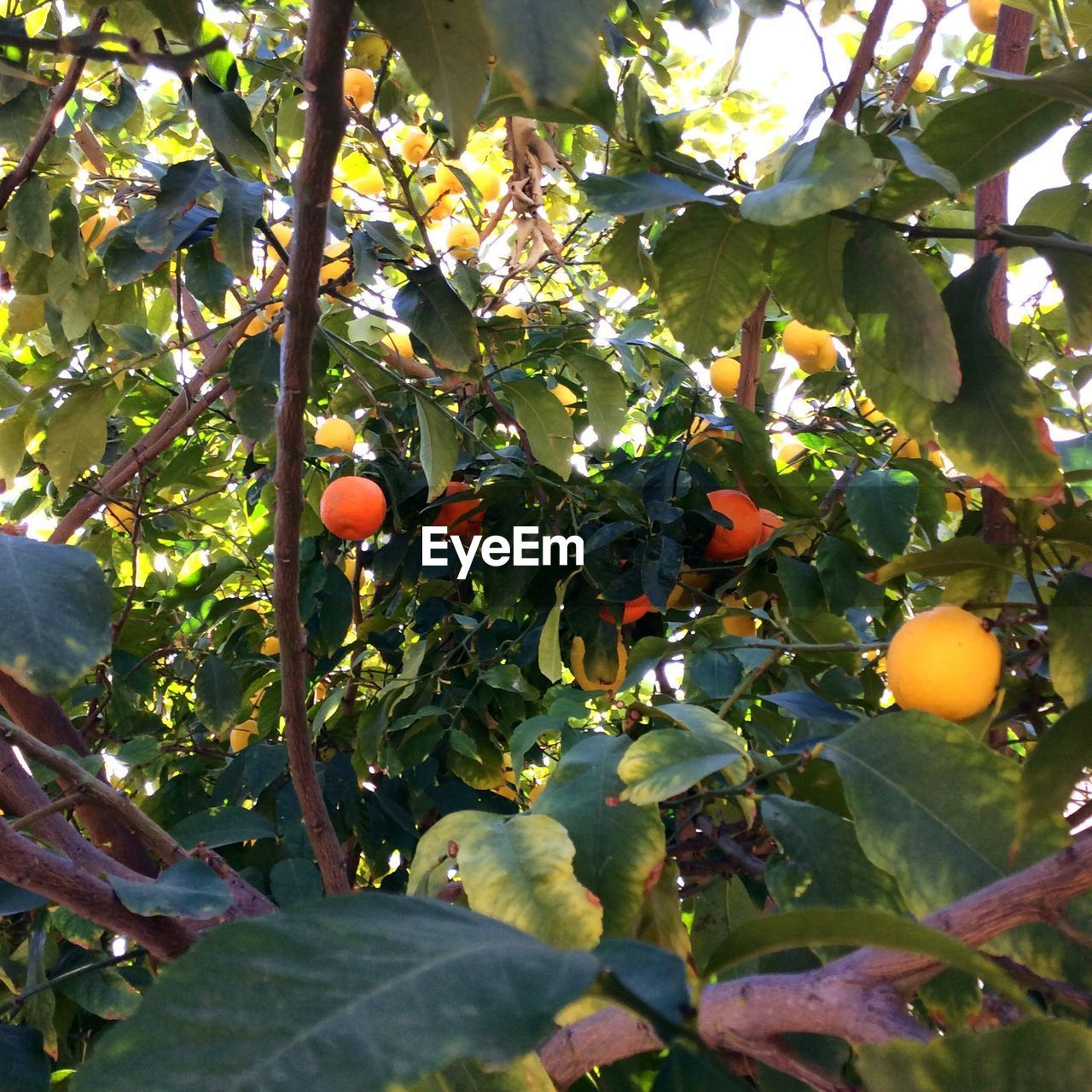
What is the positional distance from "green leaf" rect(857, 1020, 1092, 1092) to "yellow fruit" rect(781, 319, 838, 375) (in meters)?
1.25

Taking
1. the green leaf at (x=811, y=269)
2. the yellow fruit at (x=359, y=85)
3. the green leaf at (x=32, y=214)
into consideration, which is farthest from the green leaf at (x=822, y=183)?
the yellow fruit at (x=359, y=85)

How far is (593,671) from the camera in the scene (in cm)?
116

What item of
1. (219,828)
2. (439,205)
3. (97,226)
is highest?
(439,205)

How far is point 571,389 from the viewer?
1.77 m

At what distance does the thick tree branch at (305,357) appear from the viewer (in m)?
0.37

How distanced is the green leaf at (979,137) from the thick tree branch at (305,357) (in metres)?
0.38

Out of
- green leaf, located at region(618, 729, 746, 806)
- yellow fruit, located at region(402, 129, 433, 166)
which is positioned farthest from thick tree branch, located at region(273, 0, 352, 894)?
yellow fruit, located at region(402, 129, 433, 166)

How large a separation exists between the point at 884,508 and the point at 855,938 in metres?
0.66

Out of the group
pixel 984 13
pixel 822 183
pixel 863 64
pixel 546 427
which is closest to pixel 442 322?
pixel 546 427

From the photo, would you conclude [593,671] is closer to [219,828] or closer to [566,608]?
[566,608]

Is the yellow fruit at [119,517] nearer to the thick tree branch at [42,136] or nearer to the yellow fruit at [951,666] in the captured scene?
the thick tree branch at [42,136]

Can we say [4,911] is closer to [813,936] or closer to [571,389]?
[813,936]

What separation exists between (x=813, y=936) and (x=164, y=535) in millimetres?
1662

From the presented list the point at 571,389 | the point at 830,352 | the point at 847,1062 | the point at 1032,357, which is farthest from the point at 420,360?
the point at 847,1062
